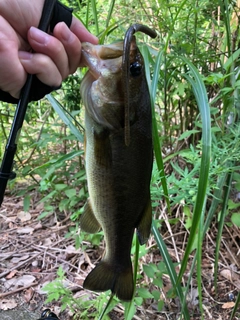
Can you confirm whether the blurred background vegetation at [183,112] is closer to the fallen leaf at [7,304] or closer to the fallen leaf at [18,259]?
the fallen leaf at [18,259]

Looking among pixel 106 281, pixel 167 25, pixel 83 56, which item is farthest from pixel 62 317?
pixel 167 25

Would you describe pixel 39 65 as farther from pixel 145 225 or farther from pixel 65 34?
pixel 145 225

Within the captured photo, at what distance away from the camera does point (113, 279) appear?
1.20 m

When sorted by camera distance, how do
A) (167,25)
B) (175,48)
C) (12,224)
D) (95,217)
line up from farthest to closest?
1. (12,224)
2. (167,25)
3. (175,48)
4. (95,217)

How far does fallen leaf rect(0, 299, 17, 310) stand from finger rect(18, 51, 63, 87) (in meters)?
1.38

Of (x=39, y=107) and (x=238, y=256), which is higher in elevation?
(x=39, y=107)

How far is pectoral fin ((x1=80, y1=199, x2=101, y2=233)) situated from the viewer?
3.83ft

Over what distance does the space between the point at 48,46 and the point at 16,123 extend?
0.68 ft

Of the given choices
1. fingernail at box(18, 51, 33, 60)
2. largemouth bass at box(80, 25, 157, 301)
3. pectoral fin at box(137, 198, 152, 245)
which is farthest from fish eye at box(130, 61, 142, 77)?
pectoral fin at box(137, 198, 152, 245)

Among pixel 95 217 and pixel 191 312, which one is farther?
pixel 191 312

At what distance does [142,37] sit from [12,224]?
4.90 feet

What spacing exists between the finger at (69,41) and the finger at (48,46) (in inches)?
0.8

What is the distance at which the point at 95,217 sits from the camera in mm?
1153

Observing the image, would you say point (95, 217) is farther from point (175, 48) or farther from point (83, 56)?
point (175, 48)
